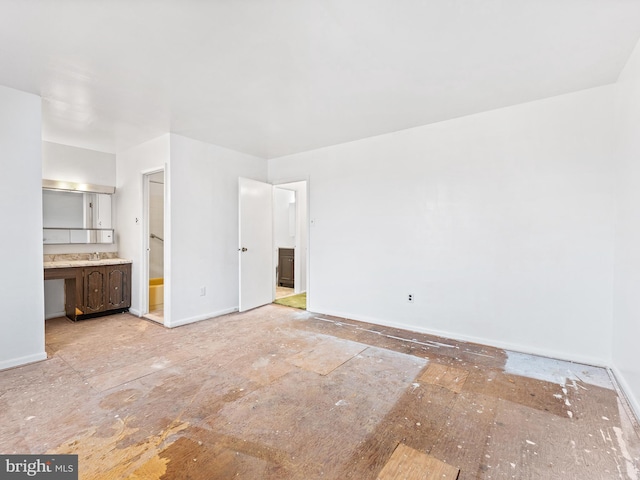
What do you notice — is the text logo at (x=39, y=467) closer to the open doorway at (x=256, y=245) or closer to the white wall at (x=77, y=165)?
the open doorway at (x=256, y=245)

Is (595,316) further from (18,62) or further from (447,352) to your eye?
(18,62)

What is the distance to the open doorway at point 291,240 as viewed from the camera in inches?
227

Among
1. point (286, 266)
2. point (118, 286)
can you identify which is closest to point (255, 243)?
point (286, 266)

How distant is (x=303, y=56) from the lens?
2.15 m

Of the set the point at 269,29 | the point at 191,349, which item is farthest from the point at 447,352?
the point at 269,29

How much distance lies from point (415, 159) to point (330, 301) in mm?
2246

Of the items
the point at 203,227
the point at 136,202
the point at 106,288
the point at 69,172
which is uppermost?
the point at 69,172

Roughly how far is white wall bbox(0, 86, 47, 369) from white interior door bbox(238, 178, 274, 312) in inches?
85.6

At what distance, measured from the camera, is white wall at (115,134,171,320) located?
12.4 feet

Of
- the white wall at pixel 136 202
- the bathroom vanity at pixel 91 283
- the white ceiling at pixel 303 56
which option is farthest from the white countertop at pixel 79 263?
the white ceiling at pixel 303 56

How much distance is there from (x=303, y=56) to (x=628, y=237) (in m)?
2.76

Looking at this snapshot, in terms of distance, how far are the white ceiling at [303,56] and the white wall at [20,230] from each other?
28 cm

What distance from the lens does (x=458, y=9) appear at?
1711mm

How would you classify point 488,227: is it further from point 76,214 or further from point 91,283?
point 76,214
